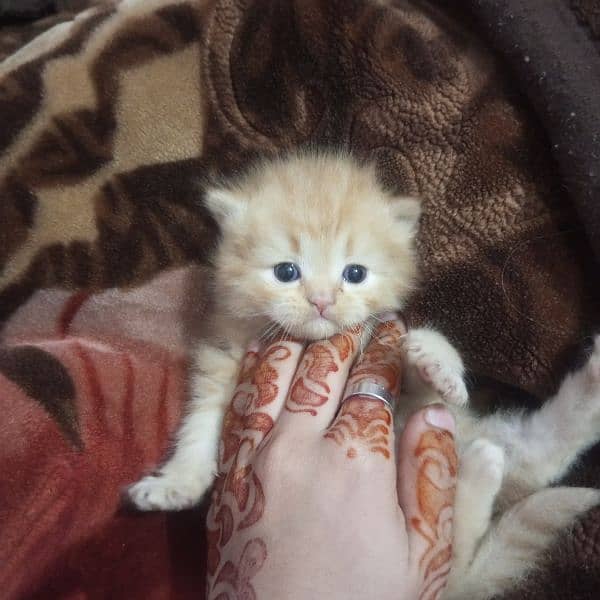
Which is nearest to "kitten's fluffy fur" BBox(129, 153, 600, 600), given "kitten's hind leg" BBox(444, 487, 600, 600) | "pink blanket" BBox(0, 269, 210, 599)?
"kitten's hind leg" BBox(444, 487, 600, 600)

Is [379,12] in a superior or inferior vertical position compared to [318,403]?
superior

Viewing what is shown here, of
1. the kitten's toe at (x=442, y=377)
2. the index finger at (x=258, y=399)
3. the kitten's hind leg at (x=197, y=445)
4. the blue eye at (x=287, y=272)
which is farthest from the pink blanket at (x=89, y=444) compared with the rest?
the kitten's toe at (x=442, y=377)

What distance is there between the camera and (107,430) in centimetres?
113

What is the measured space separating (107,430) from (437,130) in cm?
83

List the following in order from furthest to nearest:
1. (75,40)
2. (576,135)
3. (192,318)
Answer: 1. (192,318)
2. (75,40)
3. (576,135)

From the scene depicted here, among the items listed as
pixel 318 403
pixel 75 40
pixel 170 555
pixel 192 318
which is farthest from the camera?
pixel 192 318

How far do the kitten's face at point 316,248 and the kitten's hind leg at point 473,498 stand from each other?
11.8 inches

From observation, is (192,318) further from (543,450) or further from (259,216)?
(543,450)

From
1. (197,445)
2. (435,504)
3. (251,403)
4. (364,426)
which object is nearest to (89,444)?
(197,445)

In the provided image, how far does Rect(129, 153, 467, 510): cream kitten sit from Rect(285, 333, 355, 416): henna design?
0.03m

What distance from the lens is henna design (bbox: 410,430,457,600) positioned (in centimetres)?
80

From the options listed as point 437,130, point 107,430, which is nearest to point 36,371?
point 107,430

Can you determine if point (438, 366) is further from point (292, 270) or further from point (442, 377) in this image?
point (292, 270)

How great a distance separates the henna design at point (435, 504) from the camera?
2.64 feet
